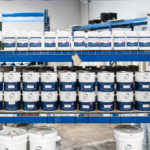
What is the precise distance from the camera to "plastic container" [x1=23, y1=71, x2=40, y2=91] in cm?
263

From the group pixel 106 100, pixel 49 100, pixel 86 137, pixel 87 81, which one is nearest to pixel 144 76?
pixel 106 100

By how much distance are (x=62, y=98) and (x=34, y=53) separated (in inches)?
21.9

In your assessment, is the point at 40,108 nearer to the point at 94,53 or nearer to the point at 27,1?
the point at 94,53

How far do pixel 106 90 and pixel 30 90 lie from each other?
80 cm

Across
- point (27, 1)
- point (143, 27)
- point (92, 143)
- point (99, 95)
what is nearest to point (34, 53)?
point (99, 95)

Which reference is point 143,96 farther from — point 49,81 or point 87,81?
point 49,81

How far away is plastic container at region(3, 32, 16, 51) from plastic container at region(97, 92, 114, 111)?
3.44 ft

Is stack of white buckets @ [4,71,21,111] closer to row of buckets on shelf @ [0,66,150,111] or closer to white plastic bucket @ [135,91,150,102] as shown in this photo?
row of buckets on shelf @ [0,66,150,111]

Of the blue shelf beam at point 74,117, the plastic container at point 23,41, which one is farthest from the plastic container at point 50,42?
the blue shelf beam at point 74,117

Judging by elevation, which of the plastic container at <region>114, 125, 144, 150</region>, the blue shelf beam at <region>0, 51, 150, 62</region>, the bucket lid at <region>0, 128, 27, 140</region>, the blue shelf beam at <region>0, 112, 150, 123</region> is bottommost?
the plastic container at <region>114, 125, 144, 150</region>

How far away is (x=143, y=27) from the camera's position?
543 centimetres

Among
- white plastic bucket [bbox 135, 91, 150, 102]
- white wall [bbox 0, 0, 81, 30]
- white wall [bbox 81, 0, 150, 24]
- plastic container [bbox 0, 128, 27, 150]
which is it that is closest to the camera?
plastic container [bbox 0, 128, 27, 150]

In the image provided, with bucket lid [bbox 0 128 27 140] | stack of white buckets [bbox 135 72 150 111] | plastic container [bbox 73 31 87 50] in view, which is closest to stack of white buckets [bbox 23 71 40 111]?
bucket lid [bbox 0 128 27 140]

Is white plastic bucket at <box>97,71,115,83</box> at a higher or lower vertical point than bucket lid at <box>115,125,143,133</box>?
higher
